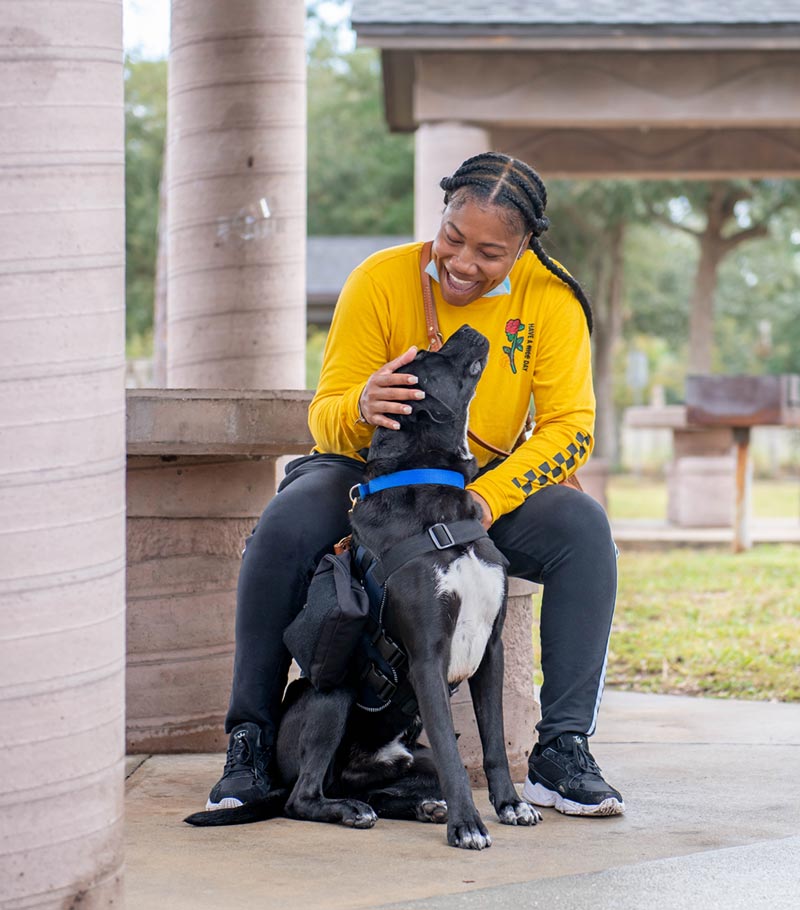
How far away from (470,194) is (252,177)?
271cm

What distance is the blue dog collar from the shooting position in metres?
3.41

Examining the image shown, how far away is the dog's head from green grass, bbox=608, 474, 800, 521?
12.8 metres

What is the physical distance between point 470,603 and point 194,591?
1369mm

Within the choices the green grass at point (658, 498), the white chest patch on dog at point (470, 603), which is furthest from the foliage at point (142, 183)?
the white chest patch on dog at point (470, 603)

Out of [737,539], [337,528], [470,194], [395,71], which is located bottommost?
[737,539]

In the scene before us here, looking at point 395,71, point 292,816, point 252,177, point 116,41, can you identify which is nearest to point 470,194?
point 116,41

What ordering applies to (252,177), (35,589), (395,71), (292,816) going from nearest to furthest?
(35,589), (292,816), (252,177), (395,71)

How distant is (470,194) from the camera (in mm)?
3635

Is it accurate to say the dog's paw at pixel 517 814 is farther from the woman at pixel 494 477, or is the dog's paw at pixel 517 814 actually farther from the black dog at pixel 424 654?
the woman at pixel 494 477

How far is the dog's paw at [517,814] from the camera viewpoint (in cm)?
350

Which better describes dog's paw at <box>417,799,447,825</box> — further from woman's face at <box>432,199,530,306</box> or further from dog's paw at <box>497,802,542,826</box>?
woman's face at <box>432,199,530,306</box>

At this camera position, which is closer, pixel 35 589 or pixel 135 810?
pixel 35 589

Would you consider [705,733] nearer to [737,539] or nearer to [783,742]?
[783,742]

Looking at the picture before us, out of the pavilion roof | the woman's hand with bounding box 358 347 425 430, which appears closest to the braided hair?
the woman's hand with bounding box 358 347 425 430
